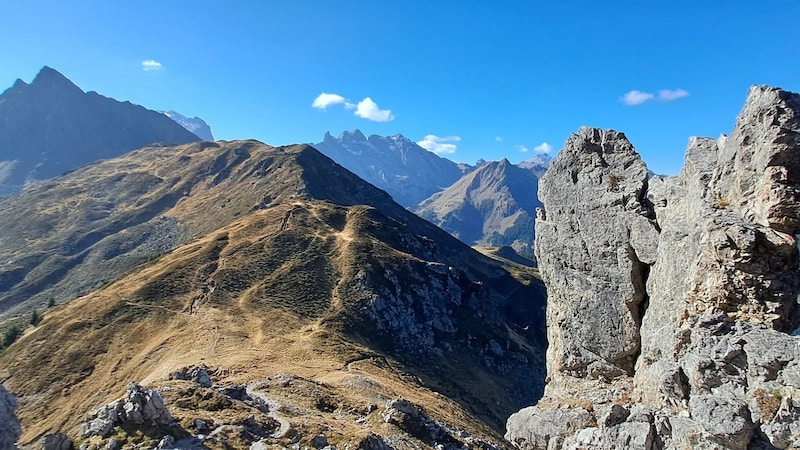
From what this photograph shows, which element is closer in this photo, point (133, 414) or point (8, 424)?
point (8, 424)

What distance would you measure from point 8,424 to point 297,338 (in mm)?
59598

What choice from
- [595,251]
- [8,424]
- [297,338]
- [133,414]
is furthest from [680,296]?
[297,338]

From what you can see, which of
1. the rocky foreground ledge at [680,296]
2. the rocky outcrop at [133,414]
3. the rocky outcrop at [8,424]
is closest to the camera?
the rocky foreground ledge at [680,296]

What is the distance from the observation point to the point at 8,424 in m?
21.5

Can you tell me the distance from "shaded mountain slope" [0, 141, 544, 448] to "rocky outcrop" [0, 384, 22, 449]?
296 inches

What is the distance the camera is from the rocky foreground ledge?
62.0 feet

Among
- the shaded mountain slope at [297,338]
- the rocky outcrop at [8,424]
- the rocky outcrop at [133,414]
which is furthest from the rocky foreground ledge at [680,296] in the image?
the rocky outcrop at [8,424]

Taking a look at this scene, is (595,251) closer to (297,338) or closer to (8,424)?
(8,424)

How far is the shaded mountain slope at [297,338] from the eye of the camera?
5306 centimetres

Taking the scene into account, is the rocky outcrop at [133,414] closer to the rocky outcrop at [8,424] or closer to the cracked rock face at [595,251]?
the rocky outcrop at [8,424]

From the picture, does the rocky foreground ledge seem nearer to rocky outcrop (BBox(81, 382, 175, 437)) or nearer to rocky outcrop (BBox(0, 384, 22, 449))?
rocky outcrop (BBox(81, 382, 175, 437))

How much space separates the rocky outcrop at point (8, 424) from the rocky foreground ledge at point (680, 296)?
25.7 meters

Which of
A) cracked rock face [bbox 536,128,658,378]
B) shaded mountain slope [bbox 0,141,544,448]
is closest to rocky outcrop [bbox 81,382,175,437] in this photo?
shaded mountain slope [bbox 0,141,544,448]

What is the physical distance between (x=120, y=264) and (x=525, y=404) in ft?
531
